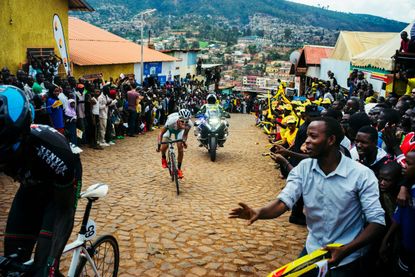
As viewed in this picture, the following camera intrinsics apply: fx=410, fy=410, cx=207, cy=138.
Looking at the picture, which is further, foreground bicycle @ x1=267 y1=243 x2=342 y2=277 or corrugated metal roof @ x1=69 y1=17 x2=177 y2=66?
corrugated metal roof @ x1=69 y1=17 x2=177 y2=66

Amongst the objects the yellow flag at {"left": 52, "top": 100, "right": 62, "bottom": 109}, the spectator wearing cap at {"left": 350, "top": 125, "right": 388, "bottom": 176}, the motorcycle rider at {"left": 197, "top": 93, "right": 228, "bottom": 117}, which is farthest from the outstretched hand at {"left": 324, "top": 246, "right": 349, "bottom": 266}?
the motorcycle rider at {"left": 197, "top": 93, "right": 228, "bottom": 117}

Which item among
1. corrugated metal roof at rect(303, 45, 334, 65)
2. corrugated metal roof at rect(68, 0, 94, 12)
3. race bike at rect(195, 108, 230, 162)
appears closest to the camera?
race bike at rect(195, 108, 230, 162)

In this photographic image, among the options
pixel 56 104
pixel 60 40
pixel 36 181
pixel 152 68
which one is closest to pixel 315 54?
pixel 152 68

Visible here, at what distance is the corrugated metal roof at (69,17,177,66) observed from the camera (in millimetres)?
20575

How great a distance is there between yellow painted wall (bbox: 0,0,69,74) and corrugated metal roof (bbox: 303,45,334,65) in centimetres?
1818

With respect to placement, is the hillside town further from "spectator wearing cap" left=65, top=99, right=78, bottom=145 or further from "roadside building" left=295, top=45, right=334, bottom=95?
"roadside building" left=295, top=45, right=334, bottom=95

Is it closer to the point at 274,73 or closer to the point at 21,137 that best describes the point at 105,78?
the point at 21,137

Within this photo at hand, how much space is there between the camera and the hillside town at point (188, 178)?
8.90 feet

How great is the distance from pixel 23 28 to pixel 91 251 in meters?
12.3

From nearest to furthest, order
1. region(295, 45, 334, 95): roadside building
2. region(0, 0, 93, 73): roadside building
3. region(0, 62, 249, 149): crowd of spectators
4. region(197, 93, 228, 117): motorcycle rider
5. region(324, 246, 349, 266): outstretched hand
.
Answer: region(324, 246, 349, 266): outstretched hand
region(0, 62, 249, 149): crowd of spectators
region(197, 93, 228, 117): motorcycle rider
region(0, 0, 93, 73): roadside building
region(295, 45, 334, 95): roadside building

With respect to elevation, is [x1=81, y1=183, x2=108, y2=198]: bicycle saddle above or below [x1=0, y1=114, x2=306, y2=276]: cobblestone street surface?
above

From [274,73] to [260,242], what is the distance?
9603 centimetres

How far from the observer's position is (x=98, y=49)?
23.8 metres

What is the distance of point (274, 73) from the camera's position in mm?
98875
